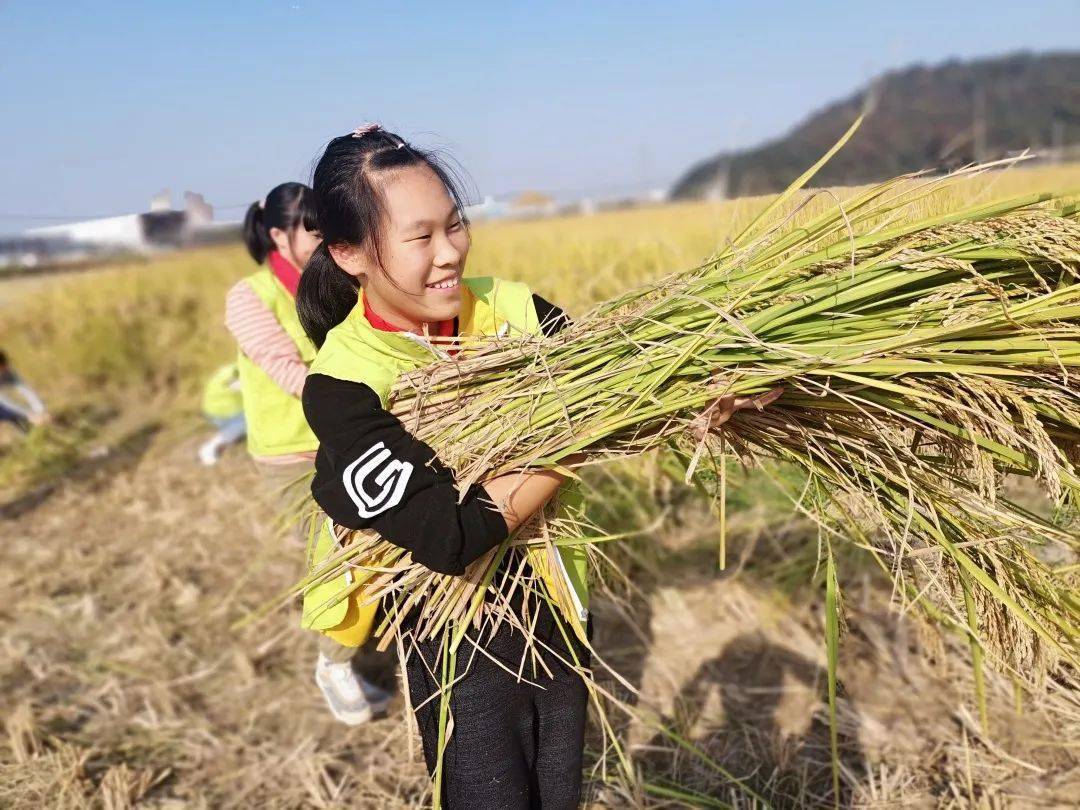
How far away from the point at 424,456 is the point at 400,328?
26 centimetres

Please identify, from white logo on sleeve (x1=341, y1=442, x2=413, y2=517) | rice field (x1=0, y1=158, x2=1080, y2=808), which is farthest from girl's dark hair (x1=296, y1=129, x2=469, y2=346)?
rice field (x1=0, y1=158, x2=1080, y2=808)

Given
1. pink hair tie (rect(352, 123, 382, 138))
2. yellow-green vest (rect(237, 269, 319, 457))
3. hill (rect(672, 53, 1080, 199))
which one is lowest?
hill (rect(672, 53, 1080, 199))

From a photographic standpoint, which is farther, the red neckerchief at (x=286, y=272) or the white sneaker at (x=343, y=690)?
the red neckerchief at (x=286, y=272)

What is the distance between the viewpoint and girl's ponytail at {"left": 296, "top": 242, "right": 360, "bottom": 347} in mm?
1487

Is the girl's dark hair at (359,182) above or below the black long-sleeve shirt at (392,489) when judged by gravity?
above

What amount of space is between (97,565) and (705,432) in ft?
11.8

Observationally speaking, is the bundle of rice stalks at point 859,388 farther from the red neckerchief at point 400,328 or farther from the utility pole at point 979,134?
the utility pole at point 979,134

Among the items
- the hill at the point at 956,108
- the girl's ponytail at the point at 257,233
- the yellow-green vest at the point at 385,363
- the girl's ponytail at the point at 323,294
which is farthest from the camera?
the hill at the point at 956,108

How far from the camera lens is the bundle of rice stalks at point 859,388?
48.5 inches

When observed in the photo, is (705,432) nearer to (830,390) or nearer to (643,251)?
(830,390)

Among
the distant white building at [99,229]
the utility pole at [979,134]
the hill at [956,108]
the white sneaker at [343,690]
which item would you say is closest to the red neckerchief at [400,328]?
the distant white building at [99,229]

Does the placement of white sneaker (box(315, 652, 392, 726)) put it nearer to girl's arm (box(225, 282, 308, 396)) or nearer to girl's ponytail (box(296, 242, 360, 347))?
girl's arm (box(225, 282, 308, 396))

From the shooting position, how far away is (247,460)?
17.5ft

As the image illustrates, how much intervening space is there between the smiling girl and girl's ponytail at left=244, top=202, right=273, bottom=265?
4.13 ft
